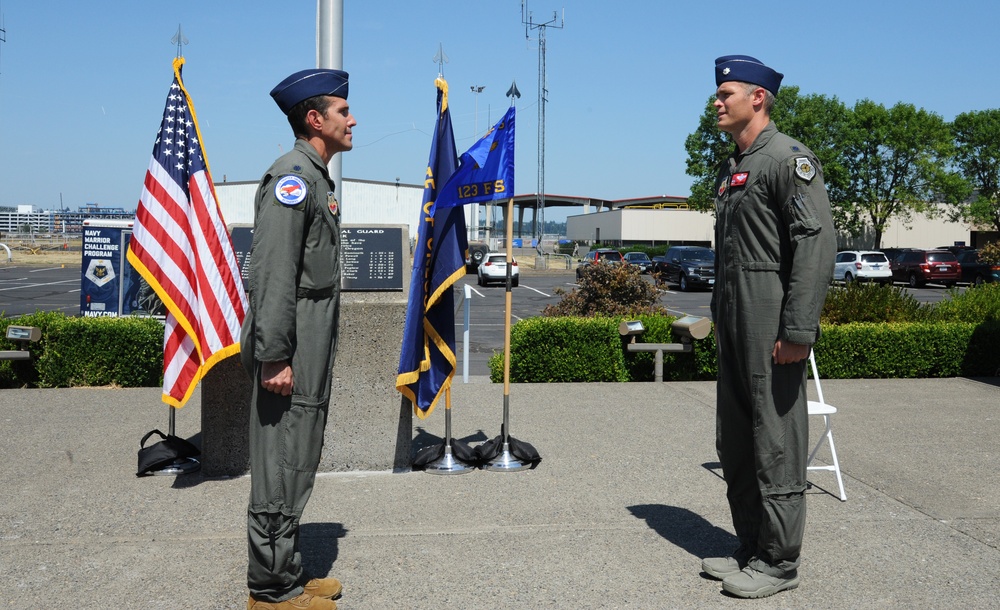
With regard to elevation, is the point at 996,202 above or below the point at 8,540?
above

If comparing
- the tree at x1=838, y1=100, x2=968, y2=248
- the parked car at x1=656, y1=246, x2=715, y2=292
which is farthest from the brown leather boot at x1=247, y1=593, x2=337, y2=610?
the tree at x1=838, y1=100, x2=968, y2=248

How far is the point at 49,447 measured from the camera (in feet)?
21.5

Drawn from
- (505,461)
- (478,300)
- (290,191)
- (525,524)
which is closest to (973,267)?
(478,300)

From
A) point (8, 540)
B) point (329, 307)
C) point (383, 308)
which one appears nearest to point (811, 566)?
point (329, 307)

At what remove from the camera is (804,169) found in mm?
3682

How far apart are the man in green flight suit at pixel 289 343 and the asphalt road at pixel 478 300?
741cm

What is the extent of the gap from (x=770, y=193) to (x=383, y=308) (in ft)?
9.58

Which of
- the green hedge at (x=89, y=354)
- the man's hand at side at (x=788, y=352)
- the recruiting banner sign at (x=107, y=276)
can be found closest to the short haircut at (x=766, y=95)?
the man's hand at side at (x=788, y=352)

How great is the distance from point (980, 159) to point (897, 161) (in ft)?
16.8

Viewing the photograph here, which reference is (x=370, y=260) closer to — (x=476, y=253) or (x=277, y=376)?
(x=277, y=376)

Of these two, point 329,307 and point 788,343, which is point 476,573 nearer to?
point 329,307

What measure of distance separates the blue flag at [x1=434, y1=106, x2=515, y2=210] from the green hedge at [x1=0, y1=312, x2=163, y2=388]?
4.52 meters

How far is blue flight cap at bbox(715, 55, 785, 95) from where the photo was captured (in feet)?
12.9

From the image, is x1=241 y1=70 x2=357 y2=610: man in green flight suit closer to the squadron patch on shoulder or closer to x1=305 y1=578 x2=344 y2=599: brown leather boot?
x1=305 y1=578 x2=344 y2=599: brown leather boot
